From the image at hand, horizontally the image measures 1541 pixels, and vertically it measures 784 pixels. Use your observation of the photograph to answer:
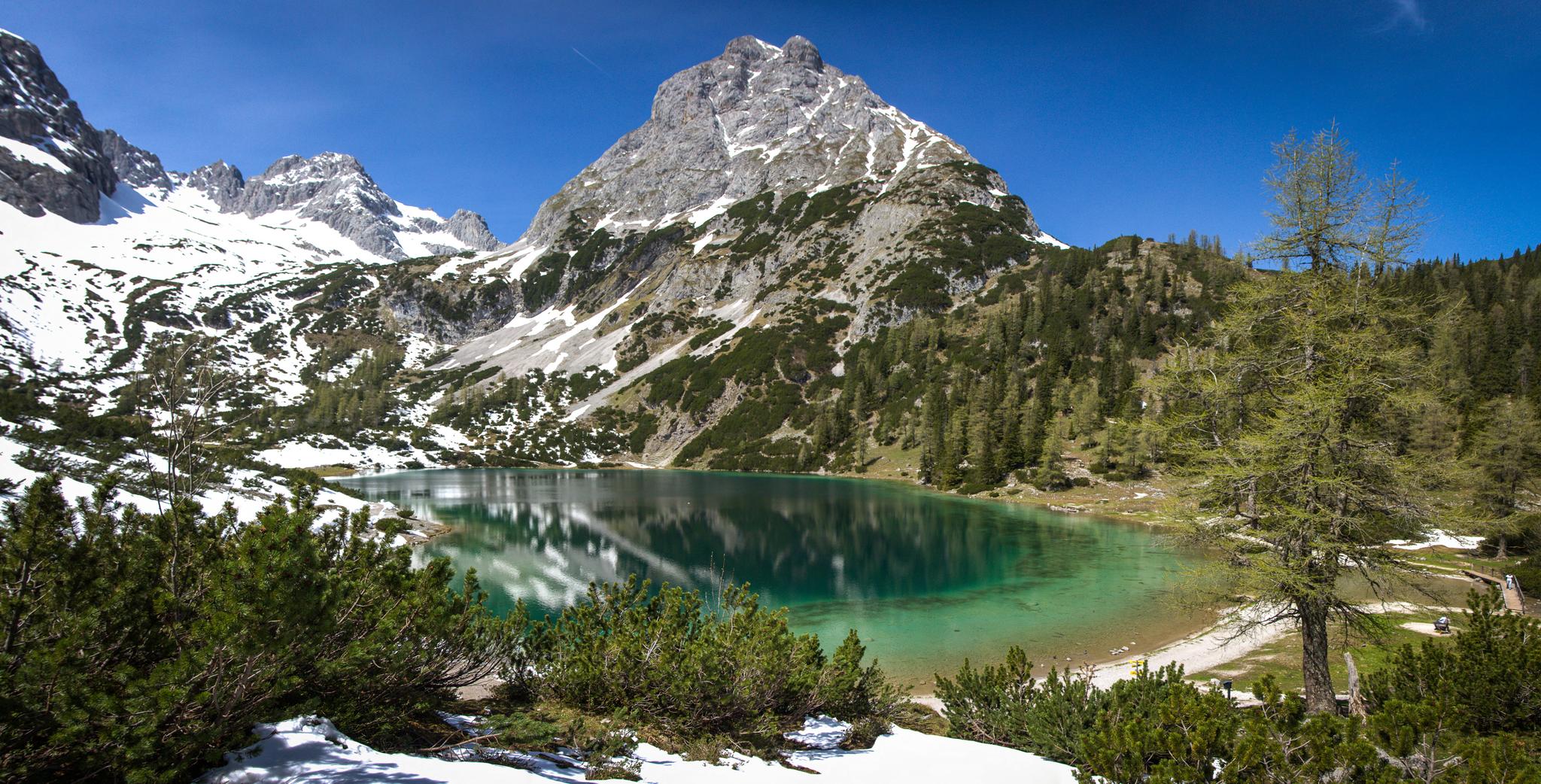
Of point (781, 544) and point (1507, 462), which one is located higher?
point (1507, 462)

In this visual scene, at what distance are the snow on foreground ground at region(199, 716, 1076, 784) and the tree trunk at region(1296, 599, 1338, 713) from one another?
5436mm

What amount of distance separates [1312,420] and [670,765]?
36.9ft

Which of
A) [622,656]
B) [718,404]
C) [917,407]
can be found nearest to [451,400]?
[718,404]

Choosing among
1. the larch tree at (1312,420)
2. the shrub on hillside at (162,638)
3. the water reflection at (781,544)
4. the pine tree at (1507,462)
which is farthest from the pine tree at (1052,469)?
the shrub on hillside at (162,638)

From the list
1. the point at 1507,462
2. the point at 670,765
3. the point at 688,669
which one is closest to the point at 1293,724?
the point at 670,765

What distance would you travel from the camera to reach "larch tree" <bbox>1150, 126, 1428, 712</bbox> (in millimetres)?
10406

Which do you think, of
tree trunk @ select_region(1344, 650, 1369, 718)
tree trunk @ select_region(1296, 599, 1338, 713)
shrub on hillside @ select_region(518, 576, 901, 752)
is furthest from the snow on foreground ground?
tree trunk @ select_region(1344, 650, 1369, 718)

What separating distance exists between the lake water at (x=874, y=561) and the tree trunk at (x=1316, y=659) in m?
2.55

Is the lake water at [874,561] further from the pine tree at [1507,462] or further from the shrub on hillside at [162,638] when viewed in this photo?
the pine tree at [1507,462]

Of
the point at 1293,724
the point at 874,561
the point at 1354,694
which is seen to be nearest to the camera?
the point at 1293,724

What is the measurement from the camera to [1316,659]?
34.7 feet

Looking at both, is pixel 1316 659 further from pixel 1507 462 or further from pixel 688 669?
pixel 1507 462

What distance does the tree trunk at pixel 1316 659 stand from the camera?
10.4m

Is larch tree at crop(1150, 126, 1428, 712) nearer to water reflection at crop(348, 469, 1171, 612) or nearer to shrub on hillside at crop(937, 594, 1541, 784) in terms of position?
shrub on hillside at crop(937, 594, 1541, 784)
